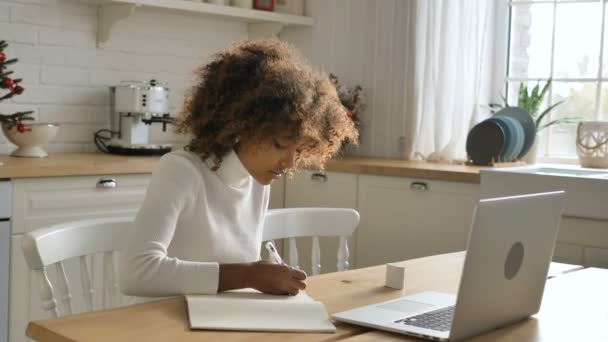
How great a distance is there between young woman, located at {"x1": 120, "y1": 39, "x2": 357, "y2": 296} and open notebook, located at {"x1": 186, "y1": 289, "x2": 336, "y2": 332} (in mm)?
41

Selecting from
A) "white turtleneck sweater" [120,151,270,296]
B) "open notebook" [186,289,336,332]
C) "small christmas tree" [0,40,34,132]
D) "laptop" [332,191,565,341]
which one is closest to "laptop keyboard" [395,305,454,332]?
"laptop" [332,191,565,341]

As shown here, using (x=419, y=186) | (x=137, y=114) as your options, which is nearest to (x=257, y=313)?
(x=419, y=186)

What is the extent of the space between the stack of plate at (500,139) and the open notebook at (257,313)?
84.9 inches

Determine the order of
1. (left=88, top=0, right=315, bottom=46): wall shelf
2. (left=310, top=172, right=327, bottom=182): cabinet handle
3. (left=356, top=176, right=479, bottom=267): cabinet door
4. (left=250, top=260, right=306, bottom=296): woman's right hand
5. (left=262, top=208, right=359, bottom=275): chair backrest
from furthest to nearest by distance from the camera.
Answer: (left=310, top=172, right=327, bottom=182): cabinet handle, (left=88, top=0, right=315, bottom=46): wall shelf, (left=356, top=176, right=479, bottom=267): cabinet door, (left=262, top=208, right=359, bottom=275): chair backrest, (left=250, top=260, right=306, bottom=296): woman's right hand

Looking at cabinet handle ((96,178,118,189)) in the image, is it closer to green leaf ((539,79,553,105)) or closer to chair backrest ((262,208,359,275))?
chair backrest ((262,208,359,275))

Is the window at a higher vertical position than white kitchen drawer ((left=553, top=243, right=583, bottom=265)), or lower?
higher

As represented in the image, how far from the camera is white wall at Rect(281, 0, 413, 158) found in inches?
153

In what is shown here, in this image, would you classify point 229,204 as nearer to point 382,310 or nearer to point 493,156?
point 382,310

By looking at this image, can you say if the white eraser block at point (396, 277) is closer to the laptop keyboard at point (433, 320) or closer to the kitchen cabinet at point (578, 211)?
the laptop keyboard at point (433, 320)

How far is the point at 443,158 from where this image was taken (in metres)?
3.75

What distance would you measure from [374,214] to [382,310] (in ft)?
6.63

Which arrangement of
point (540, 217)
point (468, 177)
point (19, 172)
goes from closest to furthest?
point (540, 217) → point (19, 172) → point (468, 177)

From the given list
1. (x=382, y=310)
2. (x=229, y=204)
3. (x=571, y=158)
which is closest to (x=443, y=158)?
(x=571, y=158)

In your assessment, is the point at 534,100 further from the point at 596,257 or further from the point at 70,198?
the point at 70,198
